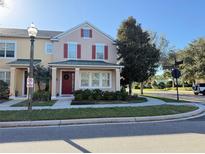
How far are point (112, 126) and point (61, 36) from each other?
14.7 m

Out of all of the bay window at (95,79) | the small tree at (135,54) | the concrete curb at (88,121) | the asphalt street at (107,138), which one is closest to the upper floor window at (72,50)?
the bay window at (95,79)

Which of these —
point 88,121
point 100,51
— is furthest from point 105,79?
point 88,121

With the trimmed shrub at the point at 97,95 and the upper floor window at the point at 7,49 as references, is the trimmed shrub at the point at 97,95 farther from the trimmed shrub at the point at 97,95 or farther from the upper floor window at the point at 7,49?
the upper floor window at the point at 7,49

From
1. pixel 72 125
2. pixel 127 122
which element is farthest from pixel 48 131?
pixel 127 122

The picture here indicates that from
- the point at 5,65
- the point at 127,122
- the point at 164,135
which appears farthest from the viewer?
the point at 5,65

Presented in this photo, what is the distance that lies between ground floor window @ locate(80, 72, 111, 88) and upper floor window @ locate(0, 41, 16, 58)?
7053mm

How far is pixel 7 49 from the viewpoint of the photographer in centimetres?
2159

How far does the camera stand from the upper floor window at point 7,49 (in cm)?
2152

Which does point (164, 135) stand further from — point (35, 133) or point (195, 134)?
point (35, 133)

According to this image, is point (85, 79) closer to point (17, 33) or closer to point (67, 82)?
point (67, 82)

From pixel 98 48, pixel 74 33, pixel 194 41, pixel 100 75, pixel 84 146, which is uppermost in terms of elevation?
pixel 194 41

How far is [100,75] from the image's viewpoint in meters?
22.3

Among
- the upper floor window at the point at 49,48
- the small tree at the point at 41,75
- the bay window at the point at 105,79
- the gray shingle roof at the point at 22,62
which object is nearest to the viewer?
the small tree at the point at 41,75

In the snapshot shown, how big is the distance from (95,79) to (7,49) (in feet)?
29.7
